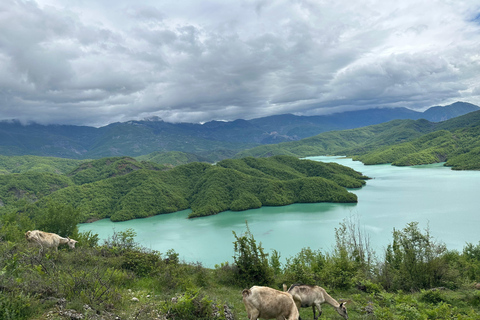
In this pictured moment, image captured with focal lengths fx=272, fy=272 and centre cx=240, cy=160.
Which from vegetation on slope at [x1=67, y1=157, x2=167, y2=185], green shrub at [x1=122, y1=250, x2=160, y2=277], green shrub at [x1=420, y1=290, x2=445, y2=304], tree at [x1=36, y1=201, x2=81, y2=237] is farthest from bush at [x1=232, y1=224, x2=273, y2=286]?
vegetation on slope at [x1=67, y1=157, x2=167, y2=185]

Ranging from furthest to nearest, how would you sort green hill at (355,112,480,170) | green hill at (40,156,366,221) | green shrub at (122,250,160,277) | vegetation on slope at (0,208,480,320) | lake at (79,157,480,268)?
green hill at (355,112,480,170), green hill at (40,156,366,221), lake at (79,157,480,268), green shrub at (122,250,160,277), vegetation on slope at (0,208,480,320)

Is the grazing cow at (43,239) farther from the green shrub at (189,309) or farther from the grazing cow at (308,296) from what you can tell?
the grazing cow at (308,296)

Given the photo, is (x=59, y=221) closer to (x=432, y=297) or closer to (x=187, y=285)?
(x=187, y=285)

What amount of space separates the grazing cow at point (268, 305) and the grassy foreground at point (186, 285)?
1.30 metres

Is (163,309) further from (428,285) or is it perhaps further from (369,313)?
(428,285)

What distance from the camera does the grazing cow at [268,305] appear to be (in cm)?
722

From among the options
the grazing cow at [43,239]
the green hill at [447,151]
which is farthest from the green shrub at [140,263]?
the green hill at [447,151]

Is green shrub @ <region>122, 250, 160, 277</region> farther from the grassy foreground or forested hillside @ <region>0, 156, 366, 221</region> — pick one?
forested hillside @ <region>0, 156, 366, 221</region>

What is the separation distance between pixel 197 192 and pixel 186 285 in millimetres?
105269

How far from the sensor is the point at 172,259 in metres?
16.4

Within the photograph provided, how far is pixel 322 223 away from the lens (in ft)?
225

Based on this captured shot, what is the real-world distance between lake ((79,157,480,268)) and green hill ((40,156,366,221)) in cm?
465

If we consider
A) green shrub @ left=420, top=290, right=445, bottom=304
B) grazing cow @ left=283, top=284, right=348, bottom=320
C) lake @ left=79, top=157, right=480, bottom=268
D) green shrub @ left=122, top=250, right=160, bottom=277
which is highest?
grazing cow @ left=283, top=284, right=348, bottom=320

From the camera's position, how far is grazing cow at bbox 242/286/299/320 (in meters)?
7.22
